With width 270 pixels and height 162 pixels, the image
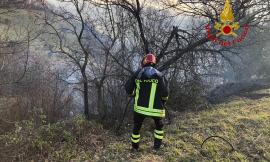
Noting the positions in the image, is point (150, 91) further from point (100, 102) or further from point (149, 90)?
point (100, 102)

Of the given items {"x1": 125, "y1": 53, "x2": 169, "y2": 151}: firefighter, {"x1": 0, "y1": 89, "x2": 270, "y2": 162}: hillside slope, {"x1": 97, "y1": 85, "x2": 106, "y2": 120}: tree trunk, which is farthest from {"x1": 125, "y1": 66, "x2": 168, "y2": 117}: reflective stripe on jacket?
{"x1": 97, "y1": 85, "x2": 106, "y2": 120}: tree trunk

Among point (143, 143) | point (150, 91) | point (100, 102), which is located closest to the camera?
point (150, 91)

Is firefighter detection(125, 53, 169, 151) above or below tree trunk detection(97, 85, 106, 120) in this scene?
above

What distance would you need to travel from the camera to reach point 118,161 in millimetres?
7984

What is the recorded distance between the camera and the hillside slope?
820cm

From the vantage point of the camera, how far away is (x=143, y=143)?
923cm

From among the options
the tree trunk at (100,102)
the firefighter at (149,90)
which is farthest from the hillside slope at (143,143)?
the tree trunk at (100,102)

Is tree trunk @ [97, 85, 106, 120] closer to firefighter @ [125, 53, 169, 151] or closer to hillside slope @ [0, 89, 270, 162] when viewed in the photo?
hillside slope @ [0, 89, 270, 162]

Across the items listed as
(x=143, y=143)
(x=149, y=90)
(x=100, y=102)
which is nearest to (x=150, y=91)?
(x=149, y=90)

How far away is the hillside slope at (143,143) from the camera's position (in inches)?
323

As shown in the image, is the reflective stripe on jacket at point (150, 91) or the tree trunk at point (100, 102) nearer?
the reflective stripe on jacket at point (150, 91)

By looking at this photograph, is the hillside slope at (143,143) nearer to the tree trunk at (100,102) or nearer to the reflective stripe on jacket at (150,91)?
the reflective stripe on jacket at (150,91)

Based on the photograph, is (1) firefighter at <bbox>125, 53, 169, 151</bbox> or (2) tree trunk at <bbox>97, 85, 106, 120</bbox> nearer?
(1) firefighter at <bbox>125, 53, 169, 151</bbox>

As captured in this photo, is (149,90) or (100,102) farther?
(100,102)
